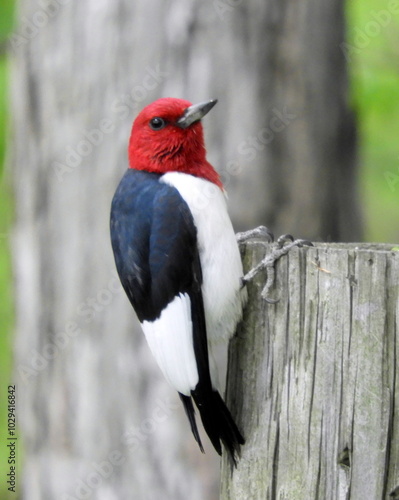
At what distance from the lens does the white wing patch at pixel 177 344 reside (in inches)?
103

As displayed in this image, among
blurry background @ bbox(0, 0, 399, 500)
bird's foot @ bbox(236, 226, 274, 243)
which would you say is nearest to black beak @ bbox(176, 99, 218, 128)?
bird's foot @ bbox(236, 226, 274, 243)

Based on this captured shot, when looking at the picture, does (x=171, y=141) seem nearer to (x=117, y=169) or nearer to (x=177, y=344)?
(x=177, y=344)

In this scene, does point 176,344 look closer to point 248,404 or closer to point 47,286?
point 248,404

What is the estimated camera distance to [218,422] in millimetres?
2438

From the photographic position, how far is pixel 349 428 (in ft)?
6.98

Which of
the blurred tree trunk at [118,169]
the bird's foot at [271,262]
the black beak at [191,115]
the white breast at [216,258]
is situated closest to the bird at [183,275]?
the white breast at [216,258]

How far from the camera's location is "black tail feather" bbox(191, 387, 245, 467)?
94.6 inches

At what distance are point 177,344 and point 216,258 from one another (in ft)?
1.15

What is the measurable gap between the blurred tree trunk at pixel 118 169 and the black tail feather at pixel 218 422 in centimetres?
188

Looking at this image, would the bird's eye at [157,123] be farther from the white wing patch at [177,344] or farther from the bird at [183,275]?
the white wing patch at [177,344]

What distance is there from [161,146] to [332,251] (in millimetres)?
1204

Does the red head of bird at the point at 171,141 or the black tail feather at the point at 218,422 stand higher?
the red head of bird at the point at 171,141

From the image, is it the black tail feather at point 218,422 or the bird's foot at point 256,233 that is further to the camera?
the bird's foot at point 256,233

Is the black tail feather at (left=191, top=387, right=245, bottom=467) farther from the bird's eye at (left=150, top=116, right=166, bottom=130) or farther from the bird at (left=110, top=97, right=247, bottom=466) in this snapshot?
the bird's eye at (left=150, top=116, right=166, bottom=130)
